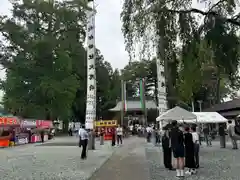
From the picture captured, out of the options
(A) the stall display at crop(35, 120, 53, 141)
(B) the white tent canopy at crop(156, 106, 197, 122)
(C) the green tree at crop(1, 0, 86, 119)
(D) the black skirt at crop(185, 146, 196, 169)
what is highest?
(C) the green tree at crop(1, 0, 86, 119)

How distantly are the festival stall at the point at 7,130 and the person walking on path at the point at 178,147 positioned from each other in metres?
19.1

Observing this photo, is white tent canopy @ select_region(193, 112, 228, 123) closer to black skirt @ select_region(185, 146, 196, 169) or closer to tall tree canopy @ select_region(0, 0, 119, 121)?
black skirt @ select_region(185, 146, 196, 169)

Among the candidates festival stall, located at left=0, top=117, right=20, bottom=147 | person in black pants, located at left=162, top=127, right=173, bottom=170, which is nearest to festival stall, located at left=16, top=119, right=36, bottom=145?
festival stall, located at left=0, top=117, right=20, bottom=147

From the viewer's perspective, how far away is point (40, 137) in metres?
33.9

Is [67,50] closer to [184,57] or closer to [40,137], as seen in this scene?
[40,137]

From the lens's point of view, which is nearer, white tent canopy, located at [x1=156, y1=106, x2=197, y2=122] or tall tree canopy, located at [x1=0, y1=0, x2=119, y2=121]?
white tent canopy, located at [x1=156, y1=106, x2=197, y2=122]

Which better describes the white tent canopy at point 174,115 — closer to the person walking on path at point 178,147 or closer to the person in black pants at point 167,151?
the person in black pants at point 167,151

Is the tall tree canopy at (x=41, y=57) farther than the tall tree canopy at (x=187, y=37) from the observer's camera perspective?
Yes

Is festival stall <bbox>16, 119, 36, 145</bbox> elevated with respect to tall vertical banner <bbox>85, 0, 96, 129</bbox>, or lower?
lower

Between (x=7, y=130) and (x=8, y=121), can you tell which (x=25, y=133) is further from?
(x=8, y=121)

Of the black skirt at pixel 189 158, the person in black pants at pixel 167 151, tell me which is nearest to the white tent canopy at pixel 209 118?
the person in black pants at pixel 167 151

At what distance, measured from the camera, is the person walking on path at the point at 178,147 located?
31.9ft

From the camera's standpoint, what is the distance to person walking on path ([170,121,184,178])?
971 cm

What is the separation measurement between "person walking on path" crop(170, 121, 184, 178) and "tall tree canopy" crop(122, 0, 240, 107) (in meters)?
1.35
